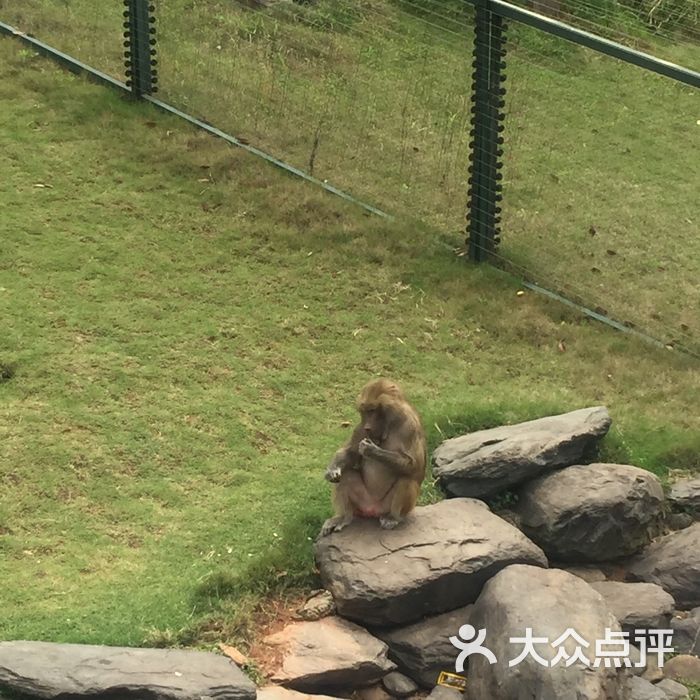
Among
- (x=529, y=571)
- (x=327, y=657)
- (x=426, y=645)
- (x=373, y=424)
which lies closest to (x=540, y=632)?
(x=529, y=571)

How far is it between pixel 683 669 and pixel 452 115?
560 cm

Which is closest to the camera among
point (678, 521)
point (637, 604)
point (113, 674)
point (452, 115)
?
point (113, 674)

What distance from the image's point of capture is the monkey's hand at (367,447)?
6160 millimetres

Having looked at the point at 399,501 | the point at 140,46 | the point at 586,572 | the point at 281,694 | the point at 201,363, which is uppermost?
the point at 140,46

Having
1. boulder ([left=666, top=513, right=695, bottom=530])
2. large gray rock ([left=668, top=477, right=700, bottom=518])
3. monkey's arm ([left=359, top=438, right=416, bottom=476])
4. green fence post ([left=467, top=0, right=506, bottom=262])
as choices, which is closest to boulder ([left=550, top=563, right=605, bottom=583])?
boulder ([left=666, top=513, right=695, bottom=530])

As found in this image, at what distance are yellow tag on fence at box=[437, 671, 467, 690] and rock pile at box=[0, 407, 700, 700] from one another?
0.04 feet

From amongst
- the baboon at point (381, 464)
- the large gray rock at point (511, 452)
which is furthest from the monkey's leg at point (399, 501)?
the large gray rock at point (511, 452)

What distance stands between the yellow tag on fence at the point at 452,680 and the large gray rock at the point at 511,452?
1278 mm

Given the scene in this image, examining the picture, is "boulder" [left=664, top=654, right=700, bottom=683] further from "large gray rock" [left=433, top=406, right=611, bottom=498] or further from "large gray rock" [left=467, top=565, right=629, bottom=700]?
"large gray rock" [left=433, top=406, right=611, bottom=498]

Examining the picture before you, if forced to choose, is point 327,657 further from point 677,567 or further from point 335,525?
point 677,567

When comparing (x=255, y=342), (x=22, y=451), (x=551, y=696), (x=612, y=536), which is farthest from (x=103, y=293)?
(x=551, y=696)

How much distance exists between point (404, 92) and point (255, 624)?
601cm

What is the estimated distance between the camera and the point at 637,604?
6.39 meters

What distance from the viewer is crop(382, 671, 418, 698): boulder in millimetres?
5895
